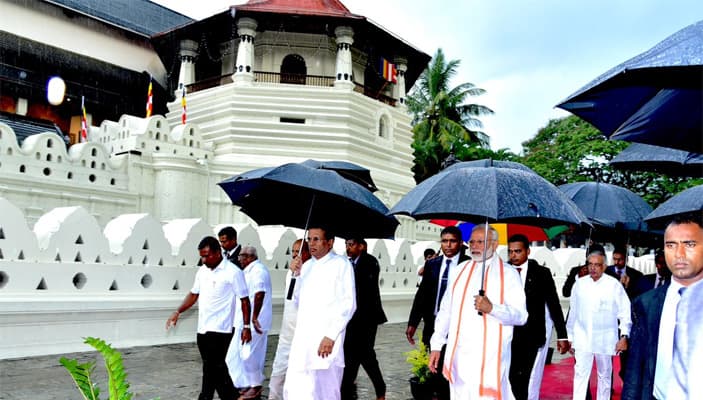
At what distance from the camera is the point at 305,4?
72.0 ft

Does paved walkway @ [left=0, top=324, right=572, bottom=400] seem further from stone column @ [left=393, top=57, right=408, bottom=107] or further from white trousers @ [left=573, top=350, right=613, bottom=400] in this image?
stone column @ [left=393, top=57, right=408, bottom=107]

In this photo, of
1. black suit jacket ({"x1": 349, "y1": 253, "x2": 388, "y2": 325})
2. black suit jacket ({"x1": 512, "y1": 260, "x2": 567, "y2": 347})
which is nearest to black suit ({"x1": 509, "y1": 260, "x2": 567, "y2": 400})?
black suit jacket ({"x1": 512, "y1": 260, "x2": 567, "y2": 347})

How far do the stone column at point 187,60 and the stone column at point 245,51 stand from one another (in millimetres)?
2798

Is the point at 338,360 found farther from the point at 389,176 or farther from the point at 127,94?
the point at 127,94

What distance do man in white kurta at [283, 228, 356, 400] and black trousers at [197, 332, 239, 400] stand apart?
575 millimetres

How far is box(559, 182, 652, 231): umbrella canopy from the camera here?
262 inches

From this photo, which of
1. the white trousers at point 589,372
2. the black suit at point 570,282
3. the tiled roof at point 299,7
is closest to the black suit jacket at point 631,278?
the black suit at point 570,282

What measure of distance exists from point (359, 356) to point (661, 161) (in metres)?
2.90

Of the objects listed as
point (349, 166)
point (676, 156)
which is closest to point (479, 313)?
point (676, 156)

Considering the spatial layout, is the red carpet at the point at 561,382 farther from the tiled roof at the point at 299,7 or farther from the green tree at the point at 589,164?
the green tree at the point at 589,164

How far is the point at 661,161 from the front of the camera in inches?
199

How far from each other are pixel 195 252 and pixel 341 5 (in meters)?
17.5

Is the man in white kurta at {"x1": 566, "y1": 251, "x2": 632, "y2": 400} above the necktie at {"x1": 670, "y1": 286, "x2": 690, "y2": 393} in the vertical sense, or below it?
below

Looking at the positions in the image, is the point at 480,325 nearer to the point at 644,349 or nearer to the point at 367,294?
the point at 644,349
